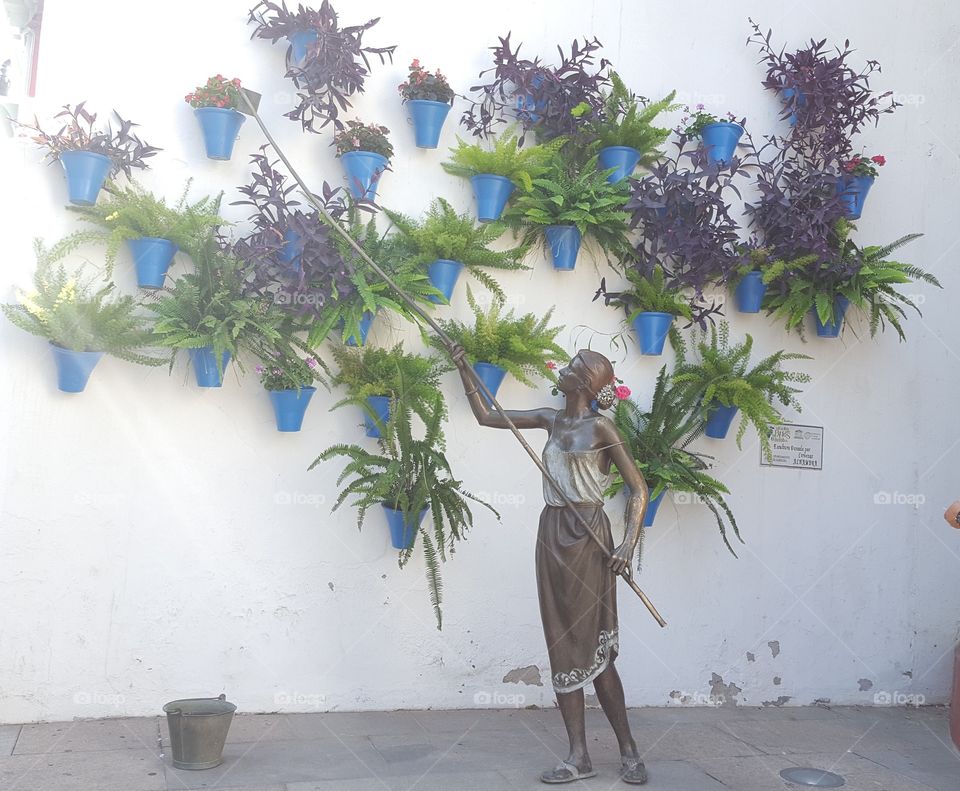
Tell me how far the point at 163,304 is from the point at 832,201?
4102mm

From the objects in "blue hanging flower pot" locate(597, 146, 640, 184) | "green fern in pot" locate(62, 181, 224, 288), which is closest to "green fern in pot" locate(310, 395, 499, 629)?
"green fern in pot" locate(62, 181, 224, 288)

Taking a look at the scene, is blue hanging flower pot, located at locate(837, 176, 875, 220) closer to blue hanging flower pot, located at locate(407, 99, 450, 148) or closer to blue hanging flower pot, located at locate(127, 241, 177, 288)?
blue hanging flower pot, located at locate(407, 99, 450, 148)

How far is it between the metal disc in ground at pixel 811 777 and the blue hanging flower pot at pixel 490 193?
11.0ft

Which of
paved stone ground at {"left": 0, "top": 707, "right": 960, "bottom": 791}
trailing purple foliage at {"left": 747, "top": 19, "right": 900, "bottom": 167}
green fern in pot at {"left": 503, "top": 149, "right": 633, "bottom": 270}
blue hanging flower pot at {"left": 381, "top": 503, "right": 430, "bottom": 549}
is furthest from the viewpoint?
A: trailing purple foliage at {"left": 747, "top": 19, "right": 900, "bottom": 167}

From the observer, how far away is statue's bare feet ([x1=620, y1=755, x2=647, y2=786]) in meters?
4.78

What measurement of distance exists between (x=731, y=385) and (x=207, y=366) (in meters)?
2.96

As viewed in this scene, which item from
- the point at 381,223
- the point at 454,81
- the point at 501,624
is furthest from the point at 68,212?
the point at 501,624

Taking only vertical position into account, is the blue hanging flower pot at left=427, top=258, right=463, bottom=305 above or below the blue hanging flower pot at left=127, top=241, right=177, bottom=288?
above

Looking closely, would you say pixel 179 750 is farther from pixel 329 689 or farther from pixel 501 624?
pixel 501 624

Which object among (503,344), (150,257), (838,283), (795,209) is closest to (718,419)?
(838,283)

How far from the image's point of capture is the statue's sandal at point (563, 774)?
15.5ft

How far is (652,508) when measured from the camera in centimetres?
616

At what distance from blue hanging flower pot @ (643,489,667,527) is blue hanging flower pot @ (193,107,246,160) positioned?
3.06 metres

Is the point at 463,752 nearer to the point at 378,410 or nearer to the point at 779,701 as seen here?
the point at 378,410
